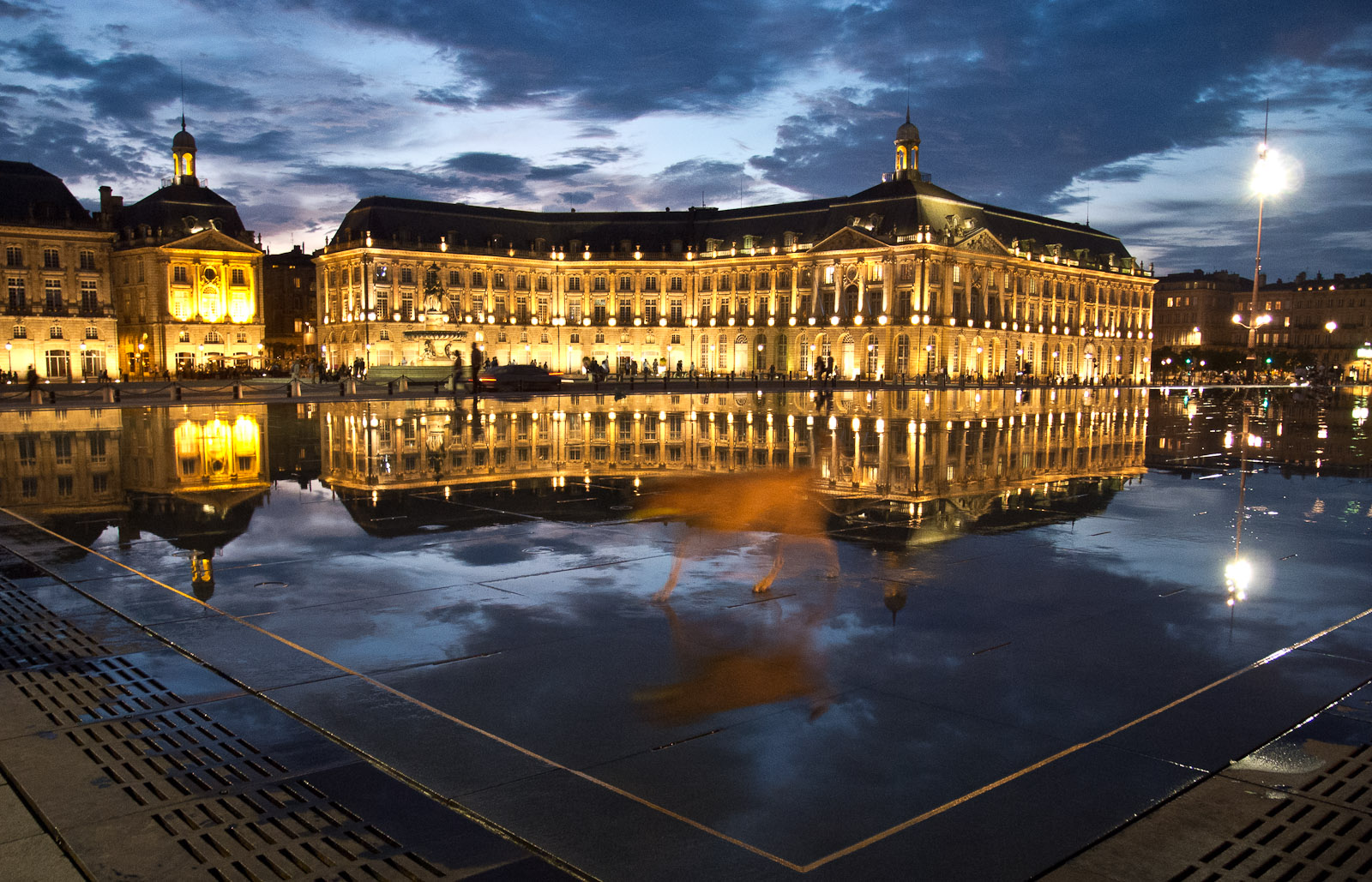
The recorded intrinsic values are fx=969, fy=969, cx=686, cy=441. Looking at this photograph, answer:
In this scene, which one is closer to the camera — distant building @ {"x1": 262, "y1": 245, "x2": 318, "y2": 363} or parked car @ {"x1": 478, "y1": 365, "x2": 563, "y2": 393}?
parked car @ {"x1": 478, "y1": 365, "x2": 563, "y2": 393}

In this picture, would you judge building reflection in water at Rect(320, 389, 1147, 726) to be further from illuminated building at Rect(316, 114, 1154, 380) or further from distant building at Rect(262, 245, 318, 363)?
distant building at Rect(262, 245, 318, 363)

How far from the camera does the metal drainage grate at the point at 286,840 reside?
11.0 ft

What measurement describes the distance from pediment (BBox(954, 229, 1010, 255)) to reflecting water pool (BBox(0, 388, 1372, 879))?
71465 millimetres

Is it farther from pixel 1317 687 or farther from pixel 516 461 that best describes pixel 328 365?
pixel 1317 687

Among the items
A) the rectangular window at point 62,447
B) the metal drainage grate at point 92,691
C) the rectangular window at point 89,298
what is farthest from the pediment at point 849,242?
the metal drainage grate at point 92,691

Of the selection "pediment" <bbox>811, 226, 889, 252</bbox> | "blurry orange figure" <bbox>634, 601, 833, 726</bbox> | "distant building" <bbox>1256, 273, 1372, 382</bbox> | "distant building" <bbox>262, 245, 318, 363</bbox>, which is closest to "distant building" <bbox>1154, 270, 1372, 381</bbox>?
"distant building" <bbox>1256, 273, 1372, 382</bbox>

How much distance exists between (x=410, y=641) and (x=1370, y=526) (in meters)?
10.1

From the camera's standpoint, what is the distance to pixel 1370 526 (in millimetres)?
10406

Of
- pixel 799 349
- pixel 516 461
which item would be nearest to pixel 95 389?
pixel 516 461

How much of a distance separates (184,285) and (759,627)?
83.3 m

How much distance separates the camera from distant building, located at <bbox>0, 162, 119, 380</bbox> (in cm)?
6988

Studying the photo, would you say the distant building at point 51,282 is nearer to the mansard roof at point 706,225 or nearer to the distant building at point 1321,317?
the mansard roof at point 706,225

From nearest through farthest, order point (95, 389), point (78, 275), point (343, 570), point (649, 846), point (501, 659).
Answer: point (649, 846) → point (501, 659) → point (343, 570) → point (95, 389) → point (78, 275)

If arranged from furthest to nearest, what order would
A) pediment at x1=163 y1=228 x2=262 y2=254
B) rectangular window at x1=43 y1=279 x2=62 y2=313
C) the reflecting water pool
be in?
1. pediment at x1=163 y1=228 x2=262 y2=254
2. rectangular window at x1=43 y1=279 x2=62 y2=313
3. the reflecting water pool
